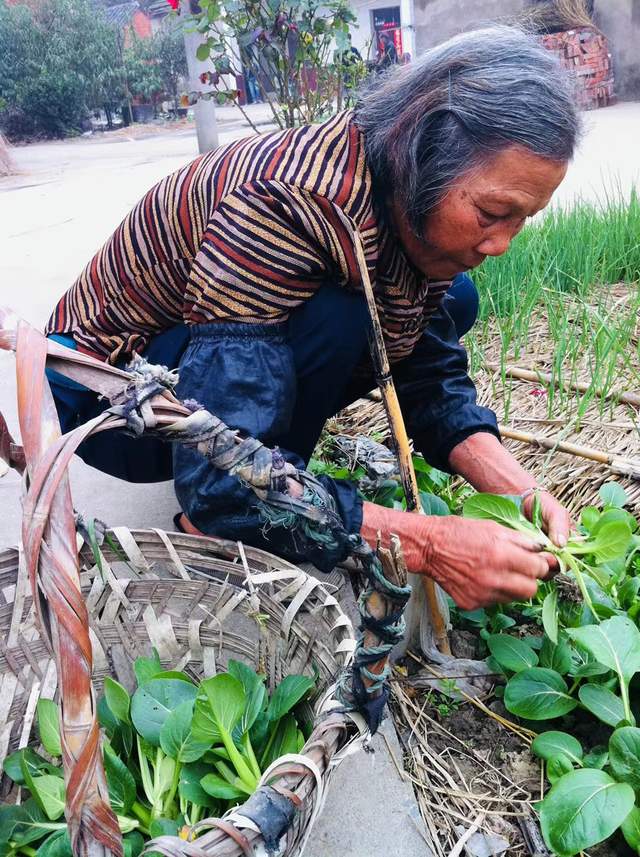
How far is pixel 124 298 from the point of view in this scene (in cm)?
150

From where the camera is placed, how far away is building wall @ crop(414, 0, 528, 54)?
11117mm

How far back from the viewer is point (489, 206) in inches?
46.2

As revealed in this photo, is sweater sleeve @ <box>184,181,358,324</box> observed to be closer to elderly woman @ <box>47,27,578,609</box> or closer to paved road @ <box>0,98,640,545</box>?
elderly woman @ <box>47,27,578,609</box>

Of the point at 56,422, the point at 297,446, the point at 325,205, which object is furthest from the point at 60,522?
the point at 297,446

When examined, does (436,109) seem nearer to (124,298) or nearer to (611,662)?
(124,298)

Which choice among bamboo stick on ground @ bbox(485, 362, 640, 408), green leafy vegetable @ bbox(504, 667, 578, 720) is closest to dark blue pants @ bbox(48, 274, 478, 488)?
bamboo stick on ground @ bbox(485, 362, 640, 408)

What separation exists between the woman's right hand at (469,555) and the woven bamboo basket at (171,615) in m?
0.16

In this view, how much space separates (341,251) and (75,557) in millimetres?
697

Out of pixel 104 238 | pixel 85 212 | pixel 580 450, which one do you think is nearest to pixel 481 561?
pixel 580 450

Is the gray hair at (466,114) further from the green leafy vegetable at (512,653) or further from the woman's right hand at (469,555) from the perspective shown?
the green leafy vegetable at (512,653)

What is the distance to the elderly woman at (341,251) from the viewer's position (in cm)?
116

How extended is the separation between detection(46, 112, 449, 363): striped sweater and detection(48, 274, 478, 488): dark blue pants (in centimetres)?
4

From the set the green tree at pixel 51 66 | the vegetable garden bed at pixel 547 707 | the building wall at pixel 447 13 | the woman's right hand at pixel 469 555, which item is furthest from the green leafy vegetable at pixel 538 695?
the green tree at pixel 51 66

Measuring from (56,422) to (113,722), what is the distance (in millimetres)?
596
